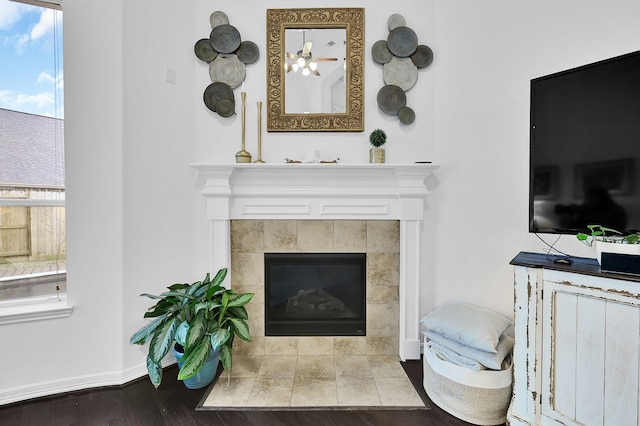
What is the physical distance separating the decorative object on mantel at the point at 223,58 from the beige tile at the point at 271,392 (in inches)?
73.2

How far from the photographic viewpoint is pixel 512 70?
6.59 feet

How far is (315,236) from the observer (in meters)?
2.31

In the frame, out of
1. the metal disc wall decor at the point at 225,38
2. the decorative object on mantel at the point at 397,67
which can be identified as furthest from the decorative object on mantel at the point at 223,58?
the decorative object on mantel at the point at 397,67

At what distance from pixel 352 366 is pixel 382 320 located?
406mm

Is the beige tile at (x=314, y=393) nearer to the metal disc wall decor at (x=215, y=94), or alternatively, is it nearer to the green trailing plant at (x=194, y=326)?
the green trailing plant at (x=194, y=326)

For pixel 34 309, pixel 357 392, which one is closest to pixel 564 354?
pixel 357 392

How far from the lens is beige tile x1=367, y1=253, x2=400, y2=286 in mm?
2309

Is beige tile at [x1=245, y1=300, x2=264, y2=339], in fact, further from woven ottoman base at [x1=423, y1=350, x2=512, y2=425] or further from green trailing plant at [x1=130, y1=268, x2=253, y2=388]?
woven ottoman base at [x1=423, y1=350, x2=512, y2=425]

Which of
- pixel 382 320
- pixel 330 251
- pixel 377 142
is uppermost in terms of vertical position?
pixel 377 142

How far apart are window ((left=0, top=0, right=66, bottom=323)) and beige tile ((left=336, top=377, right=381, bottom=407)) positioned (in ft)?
6.03

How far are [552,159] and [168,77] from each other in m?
2.39

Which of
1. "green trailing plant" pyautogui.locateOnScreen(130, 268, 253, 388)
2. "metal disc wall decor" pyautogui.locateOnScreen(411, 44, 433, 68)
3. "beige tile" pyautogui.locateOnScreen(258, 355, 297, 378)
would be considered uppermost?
"metal disc wall decor" pyautogui.locateOnScreen(411, 44, 433, 68)

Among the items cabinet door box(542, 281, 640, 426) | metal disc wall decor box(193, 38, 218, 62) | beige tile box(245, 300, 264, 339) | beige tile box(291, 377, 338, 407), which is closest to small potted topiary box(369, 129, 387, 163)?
cabinet door box(542, 281, 640, 426)

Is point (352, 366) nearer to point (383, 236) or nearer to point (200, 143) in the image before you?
point (383, 236)
